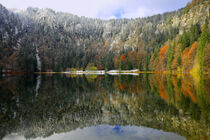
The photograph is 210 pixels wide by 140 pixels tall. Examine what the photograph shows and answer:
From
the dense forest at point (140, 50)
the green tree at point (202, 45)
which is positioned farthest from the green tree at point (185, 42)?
the green tree at point (202, 45)

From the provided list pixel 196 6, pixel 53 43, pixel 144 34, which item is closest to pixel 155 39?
pixel 144 34

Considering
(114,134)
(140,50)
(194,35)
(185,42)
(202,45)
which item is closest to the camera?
(114,134)

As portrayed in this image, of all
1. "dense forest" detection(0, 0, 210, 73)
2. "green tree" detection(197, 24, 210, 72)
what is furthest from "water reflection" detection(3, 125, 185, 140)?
"green tree" detection(197, 24, 210, 72)

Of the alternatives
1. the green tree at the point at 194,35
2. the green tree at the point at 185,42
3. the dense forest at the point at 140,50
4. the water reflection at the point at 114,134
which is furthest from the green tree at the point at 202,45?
the water reflection at the point at 114,134

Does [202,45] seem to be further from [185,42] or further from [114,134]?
[114,134]

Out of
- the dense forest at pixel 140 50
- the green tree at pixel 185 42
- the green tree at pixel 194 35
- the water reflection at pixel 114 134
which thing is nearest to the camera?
the water reflection at pixel 114 134

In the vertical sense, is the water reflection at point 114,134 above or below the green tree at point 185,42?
below

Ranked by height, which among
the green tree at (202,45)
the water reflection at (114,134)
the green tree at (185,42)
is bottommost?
the water reflection at (114,134)

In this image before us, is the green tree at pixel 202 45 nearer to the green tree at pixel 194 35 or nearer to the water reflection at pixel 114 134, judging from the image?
the green tree at pixel 194 35

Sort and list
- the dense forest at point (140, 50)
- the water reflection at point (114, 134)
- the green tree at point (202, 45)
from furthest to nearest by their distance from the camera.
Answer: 1. the dense forest at point (140, 50)
2. the green tree at point (202, 45)
3. the water reflection at point (114, 134)

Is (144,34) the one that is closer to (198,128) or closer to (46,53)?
(46,53)

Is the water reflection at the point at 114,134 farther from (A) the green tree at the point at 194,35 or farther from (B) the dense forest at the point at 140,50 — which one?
(A) the green tree at the point at 194,35

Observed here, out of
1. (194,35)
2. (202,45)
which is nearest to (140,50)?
(194,35)

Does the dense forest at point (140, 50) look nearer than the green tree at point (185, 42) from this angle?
Yes
